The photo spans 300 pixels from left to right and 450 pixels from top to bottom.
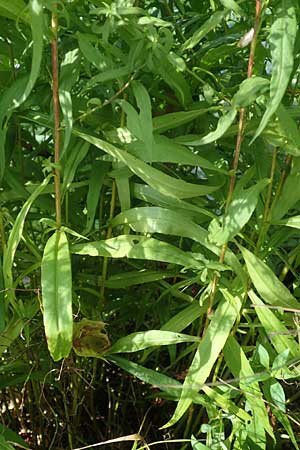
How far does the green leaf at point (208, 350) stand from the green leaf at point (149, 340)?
17 millimetres

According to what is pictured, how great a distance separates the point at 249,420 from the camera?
85 centimetres

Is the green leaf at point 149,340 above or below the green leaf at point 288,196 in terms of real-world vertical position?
below

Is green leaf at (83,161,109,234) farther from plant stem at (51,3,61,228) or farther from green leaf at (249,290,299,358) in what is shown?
green leaf at (249,290,299,358)

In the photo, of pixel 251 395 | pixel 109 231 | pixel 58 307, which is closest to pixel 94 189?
pixel 109 231

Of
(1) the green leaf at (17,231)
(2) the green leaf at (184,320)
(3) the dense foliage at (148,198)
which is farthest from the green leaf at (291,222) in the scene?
(1) the green leaf at (17,231)

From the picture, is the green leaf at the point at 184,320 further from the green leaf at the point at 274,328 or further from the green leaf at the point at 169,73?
the green leaf at the point at 169,73

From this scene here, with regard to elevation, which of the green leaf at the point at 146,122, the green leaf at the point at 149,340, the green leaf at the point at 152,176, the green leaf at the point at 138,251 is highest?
the green leaf at the point at 146,122

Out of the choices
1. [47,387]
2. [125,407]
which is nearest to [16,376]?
[47,387]

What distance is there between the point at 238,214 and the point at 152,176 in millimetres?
91

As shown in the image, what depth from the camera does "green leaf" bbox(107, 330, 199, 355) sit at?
2.67 feet

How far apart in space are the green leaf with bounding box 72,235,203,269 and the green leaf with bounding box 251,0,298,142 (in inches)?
7.9

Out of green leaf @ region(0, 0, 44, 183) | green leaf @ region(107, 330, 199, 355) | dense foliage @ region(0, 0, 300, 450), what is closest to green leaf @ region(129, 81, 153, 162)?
dense foliage @ region(0, 0, 300, 450)

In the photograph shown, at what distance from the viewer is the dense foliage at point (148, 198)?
2.29 ft

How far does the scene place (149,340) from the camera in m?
0.83
